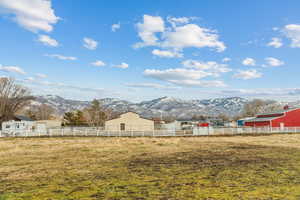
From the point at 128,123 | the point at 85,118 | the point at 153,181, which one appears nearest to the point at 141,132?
the point at 128,123

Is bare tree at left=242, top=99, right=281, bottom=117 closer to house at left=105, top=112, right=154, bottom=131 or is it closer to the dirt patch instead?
house at left=105, top=112, right=154, bottom=131

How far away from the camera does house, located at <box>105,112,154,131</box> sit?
47875 millimetres

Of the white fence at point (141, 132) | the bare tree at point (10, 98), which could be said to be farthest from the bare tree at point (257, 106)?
the bare tree at point (10, 98)

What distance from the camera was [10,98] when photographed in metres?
61.0

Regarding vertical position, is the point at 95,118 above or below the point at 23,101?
below

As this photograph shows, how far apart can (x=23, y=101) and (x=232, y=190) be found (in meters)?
67.5

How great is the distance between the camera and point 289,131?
41.2 m

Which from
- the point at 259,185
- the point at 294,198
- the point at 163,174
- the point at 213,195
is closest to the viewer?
the point at 294,198

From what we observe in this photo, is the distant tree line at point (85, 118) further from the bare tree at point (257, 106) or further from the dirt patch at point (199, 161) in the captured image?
the bare tree at point (257, 106)

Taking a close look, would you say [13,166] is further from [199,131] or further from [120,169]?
[199,131]

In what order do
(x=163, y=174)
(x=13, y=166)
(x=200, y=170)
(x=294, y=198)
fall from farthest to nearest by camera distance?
(x=13, y=166)
(x=200, y=170)
(x=163, y=174)
(x=294, y=198)

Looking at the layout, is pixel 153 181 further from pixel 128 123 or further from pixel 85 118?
pixel 85 118

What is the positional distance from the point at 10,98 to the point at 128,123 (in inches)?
1384

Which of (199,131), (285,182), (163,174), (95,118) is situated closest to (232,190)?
(285,182)
